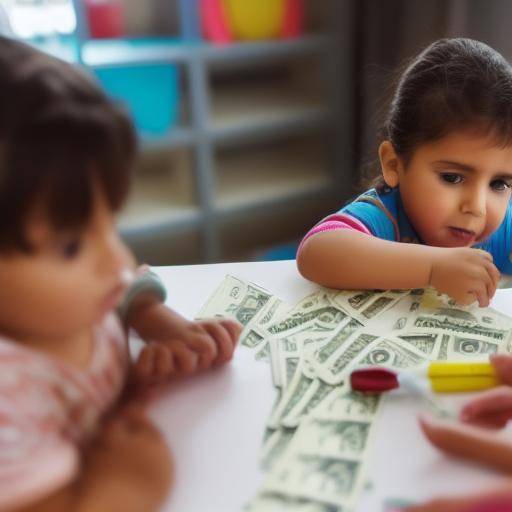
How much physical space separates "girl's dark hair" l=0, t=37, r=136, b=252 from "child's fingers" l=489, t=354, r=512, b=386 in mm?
366

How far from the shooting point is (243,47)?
5.96 ft

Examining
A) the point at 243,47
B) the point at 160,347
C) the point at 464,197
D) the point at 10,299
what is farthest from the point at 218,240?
the point at 10,299

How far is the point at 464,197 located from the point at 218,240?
149cm

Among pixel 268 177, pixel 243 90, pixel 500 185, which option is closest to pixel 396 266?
pixel 500 185

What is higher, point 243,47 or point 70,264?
point 70,264

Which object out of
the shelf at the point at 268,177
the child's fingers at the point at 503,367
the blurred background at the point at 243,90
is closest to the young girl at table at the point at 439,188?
the child's fingers at the point at 503,367

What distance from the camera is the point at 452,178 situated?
0.74 meters

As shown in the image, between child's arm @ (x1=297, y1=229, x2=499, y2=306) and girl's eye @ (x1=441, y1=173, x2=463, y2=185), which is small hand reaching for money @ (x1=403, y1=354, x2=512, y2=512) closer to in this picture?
child's arm @ (x1=297, y1=229, x2=499, y2=306)

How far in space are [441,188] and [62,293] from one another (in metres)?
0.52

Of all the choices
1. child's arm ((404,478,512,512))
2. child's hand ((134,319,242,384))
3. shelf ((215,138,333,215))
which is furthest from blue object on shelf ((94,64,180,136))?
child's arm ((404,478,512,512))

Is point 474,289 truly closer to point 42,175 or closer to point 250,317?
point 250,317

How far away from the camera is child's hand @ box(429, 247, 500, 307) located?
68 centimetres

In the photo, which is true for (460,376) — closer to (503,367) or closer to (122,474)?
(503,367)

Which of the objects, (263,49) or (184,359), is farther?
(263,49)
